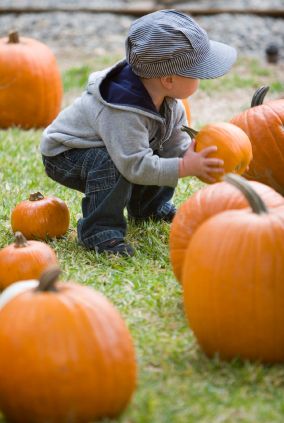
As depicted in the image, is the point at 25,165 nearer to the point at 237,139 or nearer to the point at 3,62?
the point at 3,62

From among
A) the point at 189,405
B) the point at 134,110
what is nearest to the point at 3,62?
the point at 134,110

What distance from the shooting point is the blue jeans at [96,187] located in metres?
4.03

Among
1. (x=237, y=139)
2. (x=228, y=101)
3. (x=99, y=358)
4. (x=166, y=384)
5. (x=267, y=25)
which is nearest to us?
(x=99, y=358)

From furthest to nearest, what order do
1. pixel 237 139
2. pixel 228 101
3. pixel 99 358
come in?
pixel 228 101
pixel 237 139
pixel 99 358

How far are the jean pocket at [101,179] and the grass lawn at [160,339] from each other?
33cm

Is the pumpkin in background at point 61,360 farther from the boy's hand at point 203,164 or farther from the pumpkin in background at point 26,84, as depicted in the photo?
the pumpkin in background at point 26,84

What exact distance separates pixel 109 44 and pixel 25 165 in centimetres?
469

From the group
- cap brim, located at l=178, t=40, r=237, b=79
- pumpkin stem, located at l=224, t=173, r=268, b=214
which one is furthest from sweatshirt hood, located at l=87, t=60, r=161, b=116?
pumpkin stem, located at l=224, t=173, r=268, b=214

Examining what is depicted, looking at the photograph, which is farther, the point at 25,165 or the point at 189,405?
the point at 25,165

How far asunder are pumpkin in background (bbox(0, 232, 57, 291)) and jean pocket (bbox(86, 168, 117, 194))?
546 millimetres

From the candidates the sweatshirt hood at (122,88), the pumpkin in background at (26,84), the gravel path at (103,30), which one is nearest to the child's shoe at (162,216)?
the sweatshirt hood at (122,88)

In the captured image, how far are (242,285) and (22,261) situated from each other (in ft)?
3.79

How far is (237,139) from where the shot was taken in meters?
3.64

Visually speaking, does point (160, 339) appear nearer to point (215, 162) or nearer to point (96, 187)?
point (215, 162)
